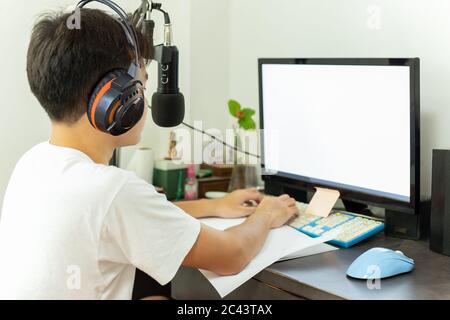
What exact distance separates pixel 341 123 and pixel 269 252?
1.44 ft

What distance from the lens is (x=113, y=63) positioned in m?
1.01

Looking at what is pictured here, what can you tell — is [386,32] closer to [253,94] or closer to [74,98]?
[253,94]

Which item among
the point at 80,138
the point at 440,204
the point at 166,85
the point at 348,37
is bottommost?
the point at 440,204

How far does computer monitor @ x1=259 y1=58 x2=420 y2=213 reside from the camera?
1270 millimetres

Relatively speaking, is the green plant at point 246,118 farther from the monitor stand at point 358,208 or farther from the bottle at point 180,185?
the monitor stand at point 358,208

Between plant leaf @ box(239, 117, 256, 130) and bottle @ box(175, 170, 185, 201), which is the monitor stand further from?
bottle @ box(175, 170, 185, 201)

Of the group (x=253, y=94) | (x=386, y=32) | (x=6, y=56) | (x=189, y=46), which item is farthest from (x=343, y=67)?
(x=6, y=56)

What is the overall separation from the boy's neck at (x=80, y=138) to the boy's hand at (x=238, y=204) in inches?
18.7

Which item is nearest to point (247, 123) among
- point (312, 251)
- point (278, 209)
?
point (278, 209)

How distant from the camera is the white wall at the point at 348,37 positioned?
1.38 m

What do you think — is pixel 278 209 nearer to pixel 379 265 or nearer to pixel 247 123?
pixel 379 265

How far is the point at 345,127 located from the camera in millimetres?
1416

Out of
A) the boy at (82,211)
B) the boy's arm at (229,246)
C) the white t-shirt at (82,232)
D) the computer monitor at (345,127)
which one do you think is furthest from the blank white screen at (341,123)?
the white t-shirt at (82,232)

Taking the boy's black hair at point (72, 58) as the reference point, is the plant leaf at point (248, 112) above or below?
below
